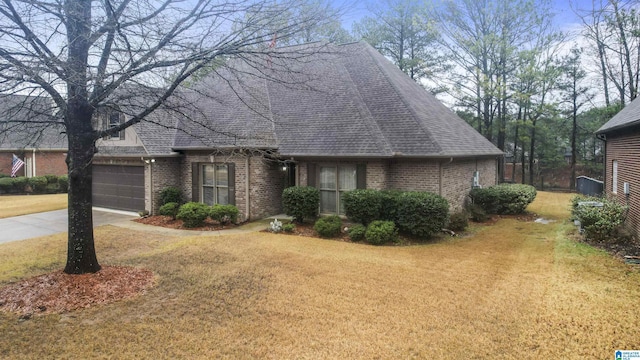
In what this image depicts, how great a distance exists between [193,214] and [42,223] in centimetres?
595

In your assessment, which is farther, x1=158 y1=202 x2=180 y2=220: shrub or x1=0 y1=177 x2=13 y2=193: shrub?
x1=0 y1=177 x2=13 y2=193: shrub

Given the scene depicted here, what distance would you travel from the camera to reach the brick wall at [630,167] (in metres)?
10.3

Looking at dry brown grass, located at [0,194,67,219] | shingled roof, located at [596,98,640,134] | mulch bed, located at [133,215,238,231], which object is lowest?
mulch bed, located at [133,215,238,231]

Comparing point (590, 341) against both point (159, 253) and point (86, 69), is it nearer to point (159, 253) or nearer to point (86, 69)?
point (86, 69)

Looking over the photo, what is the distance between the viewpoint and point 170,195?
48.6 feet

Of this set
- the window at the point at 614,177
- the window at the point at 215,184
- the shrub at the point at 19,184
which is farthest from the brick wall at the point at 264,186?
the shrub at the point at 19,184

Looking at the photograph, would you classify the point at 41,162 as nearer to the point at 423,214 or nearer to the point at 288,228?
the point at 288,228

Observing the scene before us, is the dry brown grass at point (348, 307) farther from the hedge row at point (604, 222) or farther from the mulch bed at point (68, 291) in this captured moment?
the hedge row at point (604, 222)

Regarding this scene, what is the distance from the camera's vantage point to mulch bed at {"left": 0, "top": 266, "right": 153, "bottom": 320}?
6.11m

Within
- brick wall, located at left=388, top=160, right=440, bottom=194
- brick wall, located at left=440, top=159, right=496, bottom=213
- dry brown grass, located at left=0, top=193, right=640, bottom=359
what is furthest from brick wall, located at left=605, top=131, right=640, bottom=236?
brick wall, located at left=388, top=160, right=440, bottom=194

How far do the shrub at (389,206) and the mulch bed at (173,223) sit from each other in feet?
17.2

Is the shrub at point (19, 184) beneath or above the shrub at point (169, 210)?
above

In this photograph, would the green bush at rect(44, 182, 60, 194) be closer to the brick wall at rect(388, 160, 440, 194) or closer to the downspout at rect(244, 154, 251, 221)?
the downspout at rect(244, 154, 251, 221)

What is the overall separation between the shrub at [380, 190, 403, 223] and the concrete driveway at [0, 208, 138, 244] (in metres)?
9.90
